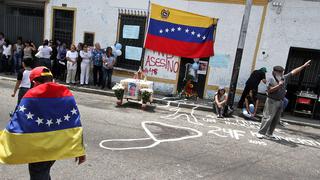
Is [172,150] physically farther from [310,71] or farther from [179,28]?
[310,71]

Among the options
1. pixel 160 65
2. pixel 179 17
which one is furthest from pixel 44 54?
pixel 179 17

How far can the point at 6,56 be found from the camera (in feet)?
47.7

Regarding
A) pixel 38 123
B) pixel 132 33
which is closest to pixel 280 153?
pixel 38 123

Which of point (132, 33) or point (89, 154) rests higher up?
point (132, 33)

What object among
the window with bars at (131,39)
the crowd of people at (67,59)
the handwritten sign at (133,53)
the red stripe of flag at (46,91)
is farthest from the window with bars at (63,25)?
the red stripe of flag at (46,91)

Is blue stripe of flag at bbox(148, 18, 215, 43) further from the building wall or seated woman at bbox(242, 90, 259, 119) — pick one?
seated woman at bbox(242, 90, 259, 119)

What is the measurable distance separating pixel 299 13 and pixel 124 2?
22.3 ft

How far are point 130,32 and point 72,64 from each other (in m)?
2.72

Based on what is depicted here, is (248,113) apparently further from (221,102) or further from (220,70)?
(220,70)

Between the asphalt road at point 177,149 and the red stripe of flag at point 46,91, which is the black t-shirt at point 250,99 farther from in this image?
the red stripe of flag at point 46,91

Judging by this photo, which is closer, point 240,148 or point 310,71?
point 240,148

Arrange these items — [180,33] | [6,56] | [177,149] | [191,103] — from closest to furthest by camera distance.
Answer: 1. [177,149]
2. [191,103]
3. [180,33]
4. [6,56]

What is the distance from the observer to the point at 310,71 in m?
12.7

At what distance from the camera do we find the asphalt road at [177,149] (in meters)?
5.38
